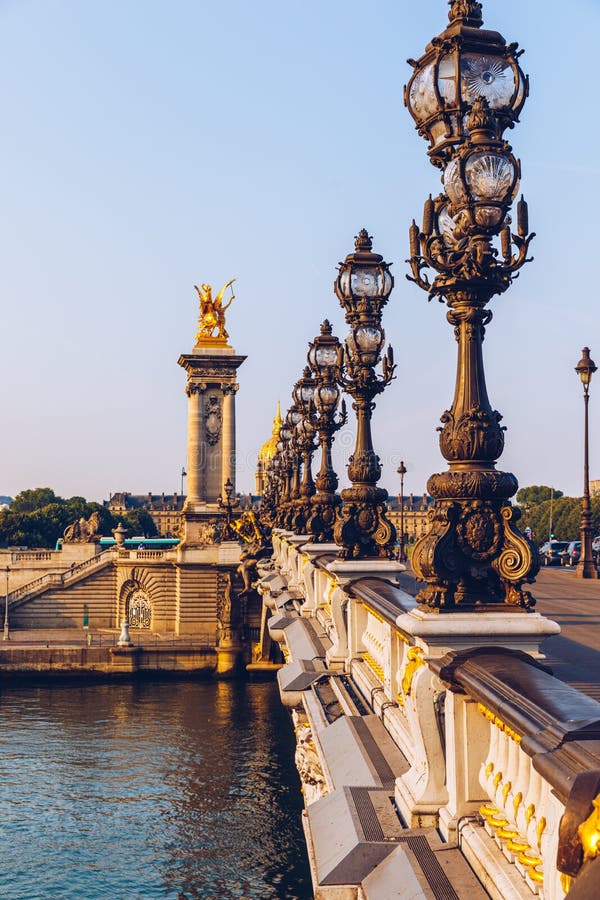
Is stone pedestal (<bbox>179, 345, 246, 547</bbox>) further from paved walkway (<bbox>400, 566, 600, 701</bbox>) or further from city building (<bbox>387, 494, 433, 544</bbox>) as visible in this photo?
city building (<bbox>387, 494, 433, 544</bbox>)

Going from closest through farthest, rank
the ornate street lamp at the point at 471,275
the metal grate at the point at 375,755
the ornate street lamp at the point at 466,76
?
1. the ornate street lamp at the point at 471,275
2. the metal grate at the point at 375,755
3. the ornate street lamp at the point at 466,76

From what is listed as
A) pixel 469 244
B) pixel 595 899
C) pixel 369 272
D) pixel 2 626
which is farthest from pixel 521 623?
pixel 2 626

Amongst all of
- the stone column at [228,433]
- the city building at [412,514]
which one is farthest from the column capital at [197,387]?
the city building at [412,514]

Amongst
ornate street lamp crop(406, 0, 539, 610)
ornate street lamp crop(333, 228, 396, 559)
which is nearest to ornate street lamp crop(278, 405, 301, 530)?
ornate street lamp crop(333, 228, 396, 559)

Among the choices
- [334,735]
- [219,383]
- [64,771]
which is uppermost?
[219,383]

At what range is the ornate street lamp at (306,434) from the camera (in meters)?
23.2

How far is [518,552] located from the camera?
6.86 meters

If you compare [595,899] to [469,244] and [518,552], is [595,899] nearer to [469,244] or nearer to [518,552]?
[518,552]

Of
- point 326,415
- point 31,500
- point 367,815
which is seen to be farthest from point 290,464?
point 31,500

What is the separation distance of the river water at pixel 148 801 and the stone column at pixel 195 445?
27369mm

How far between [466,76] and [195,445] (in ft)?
229

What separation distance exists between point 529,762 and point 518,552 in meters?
1.97

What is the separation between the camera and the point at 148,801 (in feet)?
104

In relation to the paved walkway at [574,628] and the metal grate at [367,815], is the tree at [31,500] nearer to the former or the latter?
the paved walkway at [574,628]
